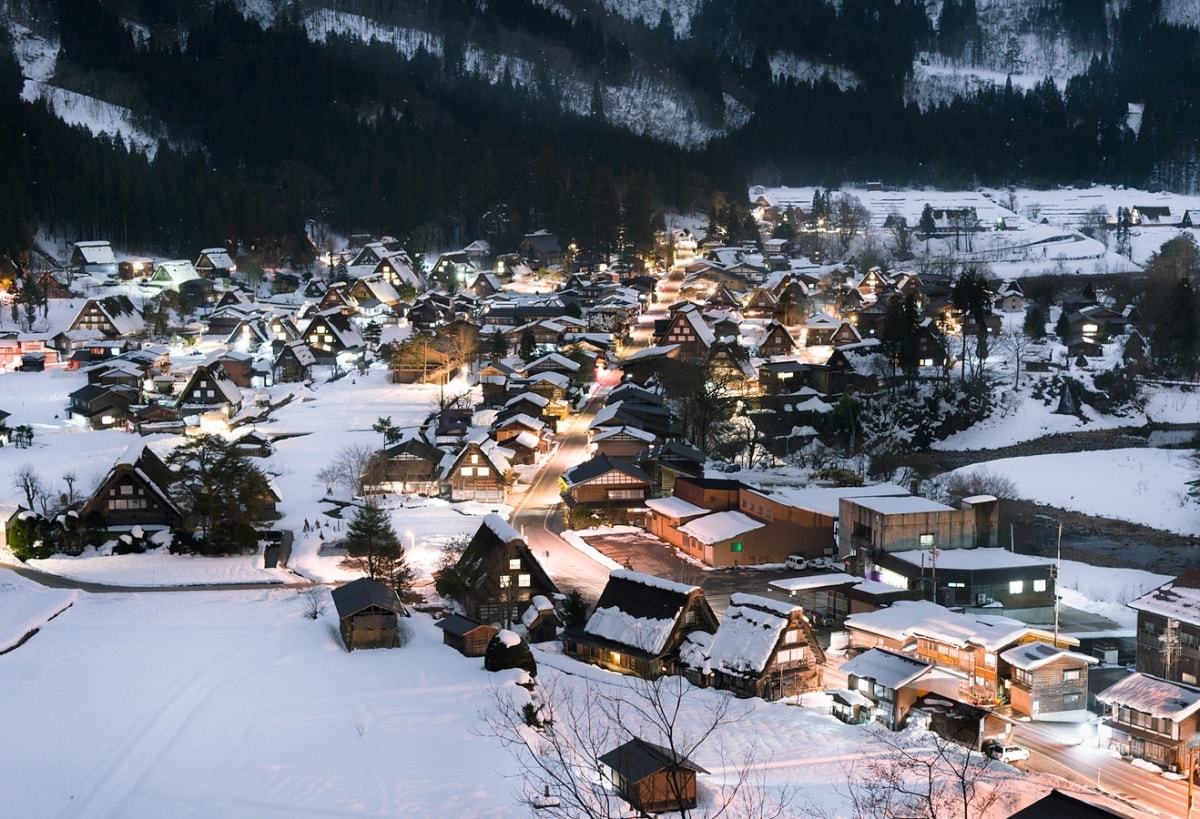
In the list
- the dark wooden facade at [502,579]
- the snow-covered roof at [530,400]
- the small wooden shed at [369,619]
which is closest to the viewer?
the small wooden shed at [369,619]

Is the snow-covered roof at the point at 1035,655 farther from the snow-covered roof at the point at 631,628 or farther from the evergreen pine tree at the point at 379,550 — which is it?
the evergreen pine tree at the point at 379,550

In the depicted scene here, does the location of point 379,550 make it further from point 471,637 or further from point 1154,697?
point 1154,697

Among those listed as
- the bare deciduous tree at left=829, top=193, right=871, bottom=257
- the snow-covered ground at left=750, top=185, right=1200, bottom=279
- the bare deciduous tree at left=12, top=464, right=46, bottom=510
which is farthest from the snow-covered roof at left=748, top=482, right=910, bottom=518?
the bare deciduous tree at left=829, top=193, right=871, bottom=257

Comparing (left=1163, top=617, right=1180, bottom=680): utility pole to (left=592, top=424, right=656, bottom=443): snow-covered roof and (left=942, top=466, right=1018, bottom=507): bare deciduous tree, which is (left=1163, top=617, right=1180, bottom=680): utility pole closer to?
(left=942, top=466, right=1018, bottom=507): bare deciduous tree

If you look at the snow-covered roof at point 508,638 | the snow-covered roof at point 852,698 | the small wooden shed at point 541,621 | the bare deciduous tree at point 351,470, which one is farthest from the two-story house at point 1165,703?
the bare deciduous tree at point 351,470

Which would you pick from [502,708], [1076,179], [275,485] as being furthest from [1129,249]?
[502,708]

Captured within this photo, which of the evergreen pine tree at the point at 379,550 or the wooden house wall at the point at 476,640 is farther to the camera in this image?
the evergreen pine tree at the point at 379,550
